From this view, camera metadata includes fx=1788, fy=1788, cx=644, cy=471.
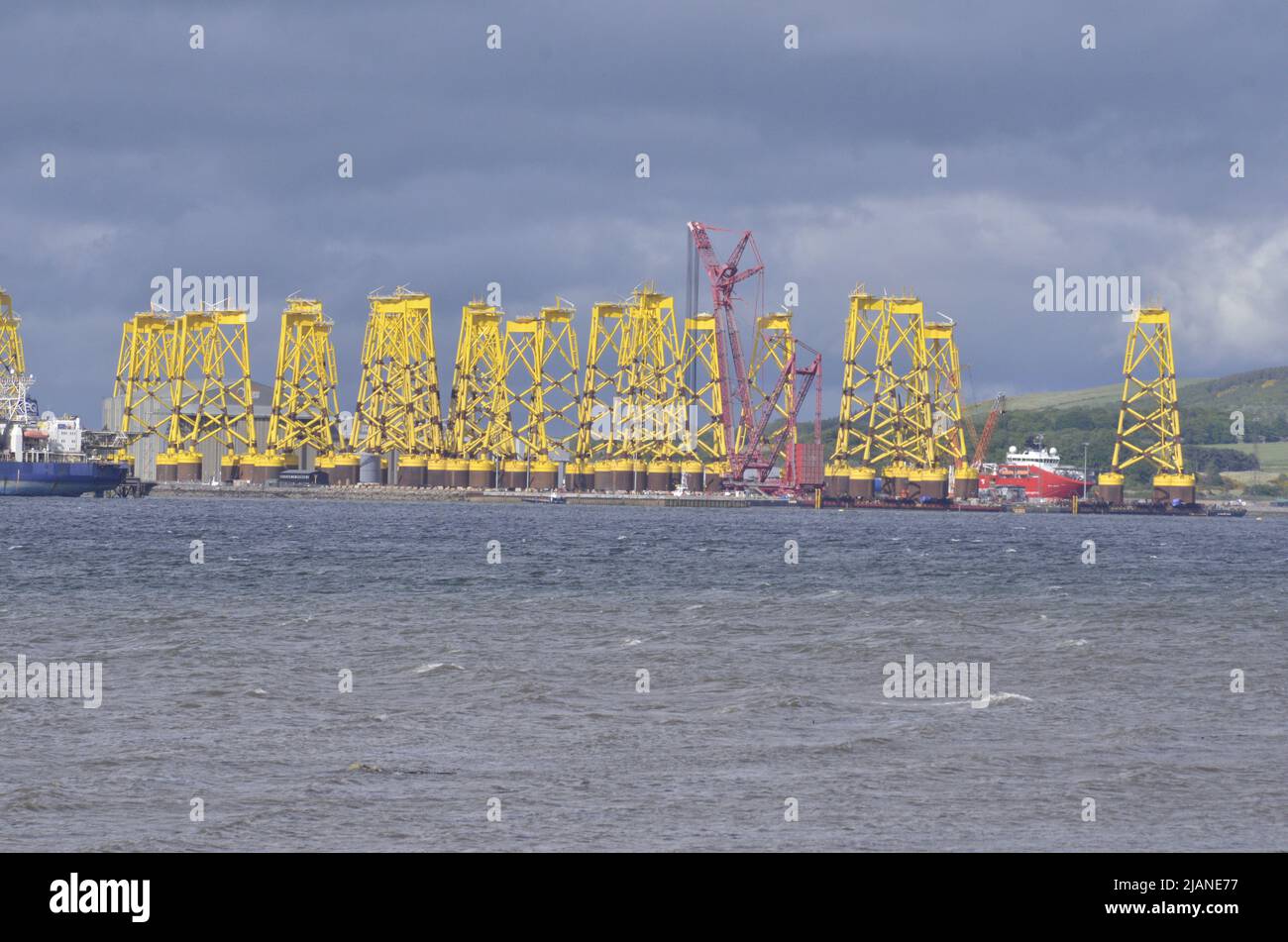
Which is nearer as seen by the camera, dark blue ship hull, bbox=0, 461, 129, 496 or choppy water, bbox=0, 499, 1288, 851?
choppy water, bbox=0, 499, 1288, 851

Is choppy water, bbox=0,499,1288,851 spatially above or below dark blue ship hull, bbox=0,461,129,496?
below

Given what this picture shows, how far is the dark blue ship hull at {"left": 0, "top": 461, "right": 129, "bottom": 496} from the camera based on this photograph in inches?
7254

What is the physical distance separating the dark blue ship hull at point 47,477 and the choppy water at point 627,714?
392ft

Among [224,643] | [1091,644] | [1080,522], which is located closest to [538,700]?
[224,643]

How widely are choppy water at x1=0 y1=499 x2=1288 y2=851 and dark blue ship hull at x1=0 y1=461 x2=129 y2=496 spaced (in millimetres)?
119613

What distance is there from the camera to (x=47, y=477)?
18425 centimetres

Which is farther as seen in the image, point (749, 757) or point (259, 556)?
point (259, 556)

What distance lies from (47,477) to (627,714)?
166 metres

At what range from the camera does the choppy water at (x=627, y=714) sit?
20.5 m

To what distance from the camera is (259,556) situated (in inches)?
3187
